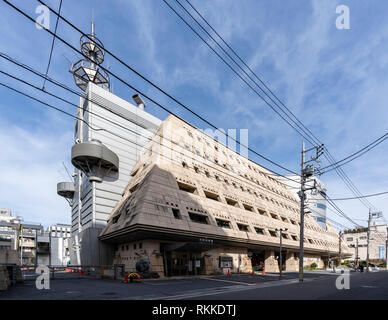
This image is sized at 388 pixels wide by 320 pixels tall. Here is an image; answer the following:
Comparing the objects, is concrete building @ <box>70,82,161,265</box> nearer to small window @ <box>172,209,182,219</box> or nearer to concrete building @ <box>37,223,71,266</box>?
small window @ <box>172,209,182,219</box>

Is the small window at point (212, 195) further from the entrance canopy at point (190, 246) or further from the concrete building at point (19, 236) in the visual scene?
the concrete building at point (19, 236)

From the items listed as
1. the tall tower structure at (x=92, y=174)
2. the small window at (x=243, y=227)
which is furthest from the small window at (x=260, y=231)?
the tall tower structure at (x=92, y=174)

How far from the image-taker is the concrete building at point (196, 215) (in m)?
27.4

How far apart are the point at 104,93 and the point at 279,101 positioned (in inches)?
1511

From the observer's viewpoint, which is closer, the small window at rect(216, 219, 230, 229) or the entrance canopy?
the entrance canopy

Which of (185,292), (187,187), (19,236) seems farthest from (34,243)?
(185,292)

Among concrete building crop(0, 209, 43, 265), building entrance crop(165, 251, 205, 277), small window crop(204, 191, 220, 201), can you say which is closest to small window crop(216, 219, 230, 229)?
small window crop(204, 191, 220, 201)

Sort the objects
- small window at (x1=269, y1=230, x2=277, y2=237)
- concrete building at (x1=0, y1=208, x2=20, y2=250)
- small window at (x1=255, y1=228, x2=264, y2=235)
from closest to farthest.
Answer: small window at (x1=255, y1=228, x2=264, y2=235) → small window at (x1=269, y1=230, x2=277, y2=237) → concrete building at (x1=0, y1=208, x2=20, y2=250)

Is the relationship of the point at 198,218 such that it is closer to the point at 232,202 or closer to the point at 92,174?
the point at 232,202

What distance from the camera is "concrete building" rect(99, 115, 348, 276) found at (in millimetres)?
27375

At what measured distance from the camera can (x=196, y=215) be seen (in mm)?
32375

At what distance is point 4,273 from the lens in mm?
16094
